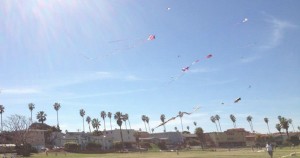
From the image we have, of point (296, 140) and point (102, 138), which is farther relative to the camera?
point (296, 140)

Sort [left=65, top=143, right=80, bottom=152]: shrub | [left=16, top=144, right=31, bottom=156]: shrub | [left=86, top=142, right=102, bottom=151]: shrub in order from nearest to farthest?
[left=16, top=144, right=31, bottom=156]: shrub < [left=65, top=143, right=80, bottom=152]: shrub < [left=86, top=142, right=102, bottom=151]: shrub

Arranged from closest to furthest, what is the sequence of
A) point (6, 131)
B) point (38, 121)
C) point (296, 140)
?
point (6, 131) < point (296, 140) < point (38, 121)

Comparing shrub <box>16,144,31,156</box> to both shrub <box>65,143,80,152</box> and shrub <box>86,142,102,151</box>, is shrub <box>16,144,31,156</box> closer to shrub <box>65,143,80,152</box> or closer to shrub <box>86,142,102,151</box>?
shrub <box>65,143,80,152</box>

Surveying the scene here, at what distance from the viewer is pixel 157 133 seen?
19288cm

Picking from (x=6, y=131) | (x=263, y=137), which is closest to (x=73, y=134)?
(x=6, y=131)

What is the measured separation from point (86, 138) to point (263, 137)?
287 feet

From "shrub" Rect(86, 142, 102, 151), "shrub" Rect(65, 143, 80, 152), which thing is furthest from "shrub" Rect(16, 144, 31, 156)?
"shrub" Rect(86, 142, 102, 151)

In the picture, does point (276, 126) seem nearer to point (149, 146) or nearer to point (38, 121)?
point (149, 146)

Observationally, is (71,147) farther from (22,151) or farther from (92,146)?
(22,151)

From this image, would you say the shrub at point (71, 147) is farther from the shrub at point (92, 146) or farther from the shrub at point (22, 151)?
the shrub at point (22, 151)

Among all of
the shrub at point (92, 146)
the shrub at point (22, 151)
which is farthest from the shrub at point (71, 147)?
the shrub at point (22, 151)

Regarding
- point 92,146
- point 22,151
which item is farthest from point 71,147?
point 22,151

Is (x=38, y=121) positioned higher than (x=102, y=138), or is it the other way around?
(x=38, y=121)

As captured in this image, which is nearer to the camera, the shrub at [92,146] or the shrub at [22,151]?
the shrub at [22,151]
